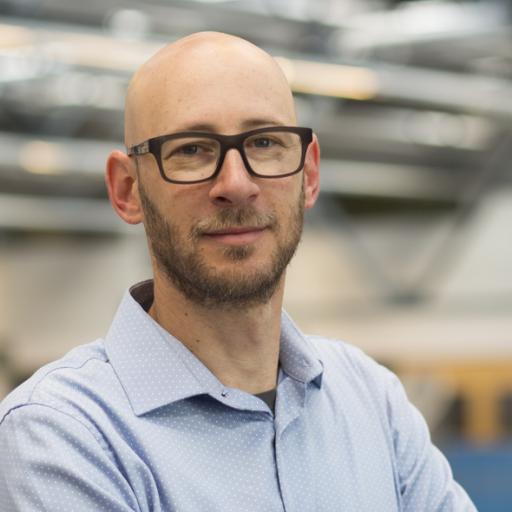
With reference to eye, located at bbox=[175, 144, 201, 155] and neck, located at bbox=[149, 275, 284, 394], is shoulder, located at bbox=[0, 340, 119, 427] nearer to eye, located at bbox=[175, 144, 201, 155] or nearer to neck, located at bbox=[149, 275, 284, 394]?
neck, located at bbox=[149, 275, 284, 394]

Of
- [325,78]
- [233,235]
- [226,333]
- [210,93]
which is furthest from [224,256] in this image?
[325,78]

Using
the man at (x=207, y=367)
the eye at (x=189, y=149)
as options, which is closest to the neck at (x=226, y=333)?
the man at (x=207, y=367)

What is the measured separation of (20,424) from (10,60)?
30.7 feet

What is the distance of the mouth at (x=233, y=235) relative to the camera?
6.40 feet

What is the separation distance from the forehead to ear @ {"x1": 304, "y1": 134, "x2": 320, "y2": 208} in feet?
0.36

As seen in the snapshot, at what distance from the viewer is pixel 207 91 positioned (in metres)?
2.00

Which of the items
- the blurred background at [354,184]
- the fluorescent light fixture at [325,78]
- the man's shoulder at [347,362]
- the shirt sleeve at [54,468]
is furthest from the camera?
the blurred background at [354,184]

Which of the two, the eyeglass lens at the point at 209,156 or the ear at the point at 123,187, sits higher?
the eyeglass lens at the point at 209,156

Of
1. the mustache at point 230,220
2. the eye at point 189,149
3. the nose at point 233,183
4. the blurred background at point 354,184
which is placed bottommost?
the blurred background at point 354,184

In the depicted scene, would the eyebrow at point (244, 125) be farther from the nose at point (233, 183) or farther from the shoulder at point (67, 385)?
the shoulder at point (67, 385)

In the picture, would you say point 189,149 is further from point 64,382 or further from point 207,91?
point 64,382

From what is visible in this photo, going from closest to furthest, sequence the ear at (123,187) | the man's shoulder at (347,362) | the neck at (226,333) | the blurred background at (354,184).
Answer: the neck at (226,333) → the ear at (123,187) → the man's shoulder at (347,362) → the blurred background at (354,184)

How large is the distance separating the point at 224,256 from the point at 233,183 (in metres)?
0.13

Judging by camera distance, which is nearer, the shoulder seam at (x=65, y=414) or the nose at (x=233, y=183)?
the shoulder seam at (x=65, y=414)
